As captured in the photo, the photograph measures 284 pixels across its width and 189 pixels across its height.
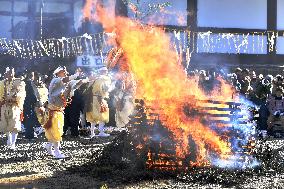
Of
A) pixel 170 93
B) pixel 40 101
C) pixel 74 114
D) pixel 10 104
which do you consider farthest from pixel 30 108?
pixel 170 93

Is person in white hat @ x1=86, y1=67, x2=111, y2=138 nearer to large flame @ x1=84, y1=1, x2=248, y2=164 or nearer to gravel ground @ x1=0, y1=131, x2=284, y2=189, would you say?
large flame @ x1=84, y1=1, x2=248, y2=164

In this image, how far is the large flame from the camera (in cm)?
814

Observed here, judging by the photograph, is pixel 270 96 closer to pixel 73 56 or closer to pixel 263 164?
pixel 263 164

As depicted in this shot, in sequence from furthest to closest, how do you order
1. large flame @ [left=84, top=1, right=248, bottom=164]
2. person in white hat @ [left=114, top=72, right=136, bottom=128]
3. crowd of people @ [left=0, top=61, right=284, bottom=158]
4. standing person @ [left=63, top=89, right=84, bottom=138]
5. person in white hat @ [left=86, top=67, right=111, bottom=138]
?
person in white hat @ [left=114, top=72, right=136, bottom=128]
standing person @ [left=63, top=89, right=84, bottom=138]
person in white hat @ [left=86, top=67, right=111, bottom=138]
crowd of people @ [left=0, top=61, right=284, bottom=158]
large flame @ [left=84, top=1, right=248, bottom=164]

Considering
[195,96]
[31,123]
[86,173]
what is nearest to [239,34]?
[31,123]

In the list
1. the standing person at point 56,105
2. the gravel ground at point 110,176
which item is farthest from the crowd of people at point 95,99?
the gravel ground at point 110,176

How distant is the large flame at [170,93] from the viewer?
814cm

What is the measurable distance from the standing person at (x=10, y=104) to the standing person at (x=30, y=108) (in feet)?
4.94

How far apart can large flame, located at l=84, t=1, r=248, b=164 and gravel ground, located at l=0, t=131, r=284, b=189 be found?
1.96ft

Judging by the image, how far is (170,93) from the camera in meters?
8.84

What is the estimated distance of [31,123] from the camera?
12.9m

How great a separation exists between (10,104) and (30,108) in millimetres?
1999

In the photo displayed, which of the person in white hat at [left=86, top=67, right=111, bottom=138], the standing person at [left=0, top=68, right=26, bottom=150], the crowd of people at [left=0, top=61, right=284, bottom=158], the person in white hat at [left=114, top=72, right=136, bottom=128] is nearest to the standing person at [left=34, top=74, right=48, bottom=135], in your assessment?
the crowd of people at [left=0, top=61, right=284, bottom=158]

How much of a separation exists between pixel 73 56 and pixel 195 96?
37.1 ft
